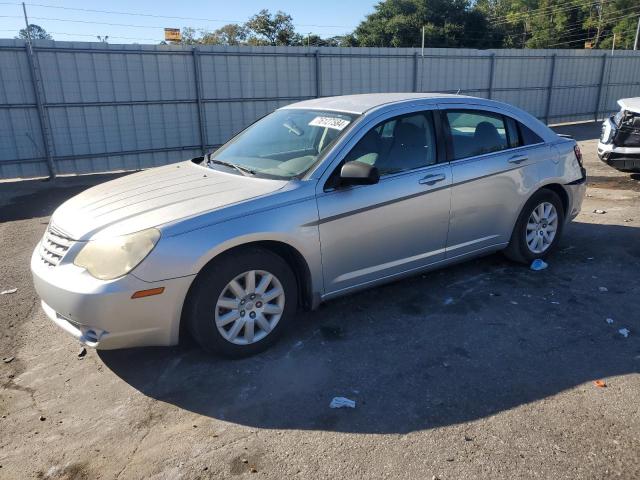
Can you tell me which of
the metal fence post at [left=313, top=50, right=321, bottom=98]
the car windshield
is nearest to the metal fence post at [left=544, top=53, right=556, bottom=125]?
the metal fence post at [left=313, top=50, right=321, bottom=98]

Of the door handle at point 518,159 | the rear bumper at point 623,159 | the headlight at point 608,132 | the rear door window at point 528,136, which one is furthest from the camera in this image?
the headlight at point 608,132

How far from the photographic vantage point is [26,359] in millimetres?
3797

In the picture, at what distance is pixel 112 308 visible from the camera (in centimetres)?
314

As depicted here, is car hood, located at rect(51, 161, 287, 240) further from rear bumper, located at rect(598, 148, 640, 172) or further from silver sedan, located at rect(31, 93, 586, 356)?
rear bumper, located at rect(598, 148, 640, 172)

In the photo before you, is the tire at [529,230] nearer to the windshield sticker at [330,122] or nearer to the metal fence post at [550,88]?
the windshield sticker at [330,122]

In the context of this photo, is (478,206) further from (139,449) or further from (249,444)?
(139,449)

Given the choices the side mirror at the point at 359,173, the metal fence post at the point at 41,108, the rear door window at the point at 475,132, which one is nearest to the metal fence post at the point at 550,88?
the rear door window at the point at 475,132

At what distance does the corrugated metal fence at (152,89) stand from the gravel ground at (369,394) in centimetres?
683

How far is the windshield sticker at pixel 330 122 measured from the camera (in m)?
4.15

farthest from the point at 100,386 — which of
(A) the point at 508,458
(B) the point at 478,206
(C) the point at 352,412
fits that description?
(B) the point at 478,206

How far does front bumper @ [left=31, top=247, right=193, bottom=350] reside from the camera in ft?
10.3

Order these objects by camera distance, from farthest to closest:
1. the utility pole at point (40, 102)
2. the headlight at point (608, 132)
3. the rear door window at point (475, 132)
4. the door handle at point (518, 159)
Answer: the utility pole at point (40, 102) < the headlight at point (608, 132) < the door handle at point (518, 159) < the rear door window at point (475, 132)

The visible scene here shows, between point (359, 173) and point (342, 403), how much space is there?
151 cm

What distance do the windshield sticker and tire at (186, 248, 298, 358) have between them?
1182mm
